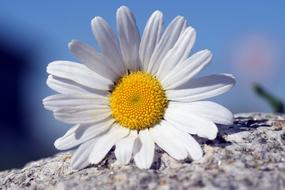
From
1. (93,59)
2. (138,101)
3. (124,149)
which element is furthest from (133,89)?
(124,149)

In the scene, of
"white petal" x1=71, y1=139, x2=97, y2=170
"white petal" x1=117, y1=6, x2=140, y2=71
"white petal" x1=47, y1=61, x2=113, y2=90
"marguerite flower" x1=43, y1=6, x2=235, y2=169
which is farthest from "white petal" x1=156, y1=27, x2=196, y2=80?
"white petal" x1=71, y1=139, x2=97, y2=170

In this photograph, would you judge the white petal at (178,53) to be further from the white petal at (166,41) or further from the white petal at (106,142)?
the white petal at (106,142)

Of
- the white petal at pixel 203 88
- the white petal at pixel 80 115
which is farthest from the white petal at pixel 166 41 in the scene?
the white petal at pixel 80 115

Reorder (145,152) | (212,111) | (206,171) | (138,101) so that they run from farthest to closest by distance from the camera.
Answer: (138,101) < (212,111) < (145,152) < (206,171)

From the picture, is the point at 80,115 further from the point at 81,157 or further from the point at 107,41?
the point at 107,41

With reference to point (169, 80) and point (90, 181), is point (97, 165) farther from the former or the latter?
point (169, 80)

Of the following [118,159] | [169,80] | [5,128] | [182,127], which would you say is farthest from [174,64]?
[5,128]
